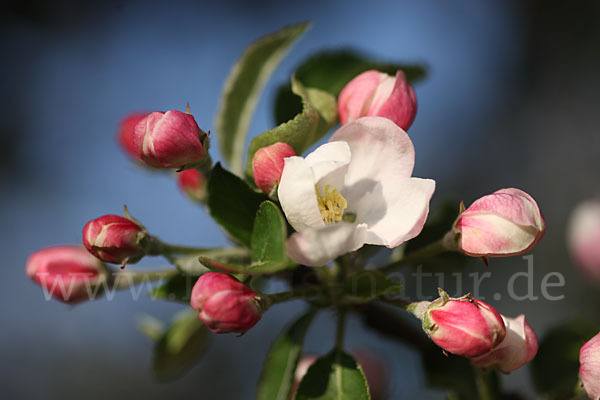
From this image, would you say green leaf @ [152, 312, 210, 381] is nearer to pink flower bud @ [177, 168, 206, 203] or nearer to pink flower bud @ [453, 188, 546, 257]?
pink flower bud @ [177, 168, 206, 203]

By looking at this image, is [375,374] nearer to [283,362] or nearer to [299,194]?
[283,362]

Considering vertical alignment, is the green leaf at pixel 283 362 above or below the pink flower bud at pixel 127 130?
below

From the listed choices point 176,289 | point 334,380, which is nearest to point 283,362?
point 334,380

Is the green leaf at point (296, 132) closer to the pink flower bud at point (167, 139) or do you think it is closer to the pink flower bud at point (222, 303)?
the pink flower bud at point (167, 139)

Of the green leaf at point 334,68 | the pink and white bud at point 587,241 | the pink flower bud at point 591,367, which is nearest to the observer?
the pink flower bud at point 591,367

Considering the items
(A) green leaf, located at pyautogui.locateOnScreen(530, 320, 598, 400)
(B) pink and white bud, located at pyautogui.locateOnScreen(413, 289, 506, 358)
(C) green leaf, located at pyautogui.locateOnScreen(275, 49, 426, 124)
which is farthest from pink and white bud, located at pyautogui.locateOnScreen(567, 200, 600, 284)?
(B) pink and white bud, located at pyautogui.locateOnScreen(413, 289, 506, 358)

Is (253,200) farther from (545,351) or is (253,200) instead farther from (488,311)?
(545,351)

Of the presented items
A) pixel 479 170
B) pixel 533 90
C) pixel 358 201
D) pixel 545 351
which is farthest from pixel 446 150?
pixel 358 201

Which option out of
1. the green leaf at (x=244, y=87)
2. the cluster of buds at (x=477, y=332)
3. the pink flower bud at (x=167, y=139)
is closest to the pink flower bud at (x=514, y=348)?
the cluster of buds at (x=477, y=332)
